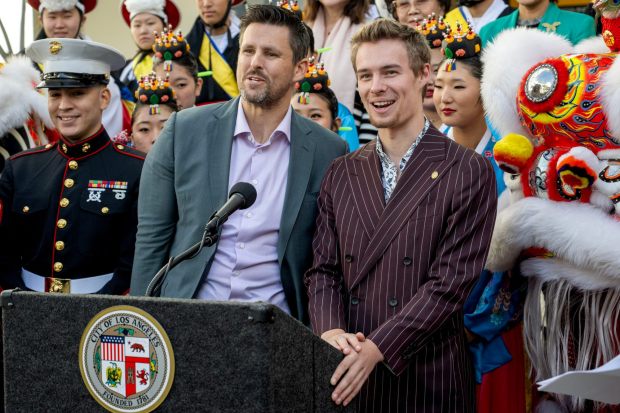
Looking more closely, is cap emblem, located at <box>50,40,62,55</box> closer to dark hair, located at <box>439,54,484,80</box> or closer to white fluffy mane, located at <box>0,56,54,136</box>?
white fluffy mane, located at <box>0,56,54,136</box>

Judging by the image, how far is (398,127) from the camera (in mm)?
3395

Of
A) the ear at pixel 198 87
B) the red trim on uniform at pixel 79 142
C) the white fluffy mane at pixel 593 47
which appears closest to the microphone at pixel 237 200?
the white fluffy mane at pixel 593 47

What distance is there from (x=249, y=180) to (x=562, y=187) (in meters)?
1.13

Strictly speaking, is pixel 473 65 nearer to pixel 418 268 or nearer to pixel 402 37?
pixel 402 37

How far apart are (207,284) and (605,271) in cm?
140

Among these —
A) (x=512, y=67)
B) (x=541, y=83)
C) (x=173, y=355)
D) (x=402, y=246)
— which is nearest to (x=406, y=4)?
(x=512, y=67)

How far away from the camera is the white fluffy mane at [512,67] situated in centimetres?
366

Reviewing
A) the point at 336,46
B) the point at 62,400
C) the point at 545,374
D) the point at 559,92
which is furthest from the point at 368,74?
the point at 336,46

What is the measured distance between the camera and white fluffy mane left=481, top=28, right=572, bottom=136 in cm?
366

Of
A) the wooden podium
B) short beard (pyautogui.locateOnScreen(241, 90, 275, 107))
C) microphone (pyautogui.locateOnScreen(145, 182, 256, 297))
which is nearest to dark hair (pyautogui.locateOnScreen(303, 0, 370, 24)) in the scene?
short beard (pyautogui.locateOnScreen(241, 90, 275, 107))

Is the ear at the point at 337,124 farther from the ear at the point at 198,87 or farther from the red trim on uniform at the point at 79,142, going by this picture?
the red trim on uniform at the point at 79,142

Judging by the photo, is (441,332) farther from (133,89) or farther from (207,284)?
(133,89)

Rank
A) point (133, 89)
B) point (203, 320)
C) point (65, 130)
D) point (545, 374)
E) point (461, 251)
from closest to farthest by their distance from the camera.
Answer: point (203, 320), point (461, 251), point (545, 374), point (65, 130), point (133, 89)

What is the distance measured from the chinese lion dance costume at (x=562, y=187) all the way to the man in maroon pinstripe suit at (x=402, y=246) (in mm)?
343
